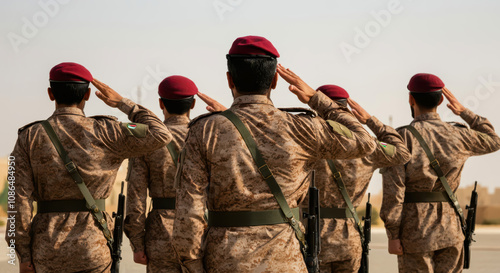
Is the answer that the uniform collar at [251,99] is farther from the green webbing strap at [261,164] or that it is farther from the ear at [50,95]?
the ear at [50,95]

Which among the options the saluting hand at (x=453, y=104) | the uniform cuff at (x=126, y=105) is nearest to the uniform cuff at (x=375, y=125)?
the saluting hand at (x=453, y=104)

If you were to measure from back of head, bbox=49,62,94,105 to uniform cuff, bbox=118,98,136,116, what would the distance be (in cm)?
46

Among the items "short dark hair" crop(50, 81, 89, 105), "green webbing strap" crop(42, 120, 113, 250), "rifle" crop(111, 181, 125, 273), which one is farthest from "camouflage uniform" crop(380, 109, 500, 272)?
"short dark hair" crop(50, 81, 89, 105)

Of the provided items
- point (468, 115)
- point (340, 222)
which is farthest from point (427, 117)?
point (340, 222)

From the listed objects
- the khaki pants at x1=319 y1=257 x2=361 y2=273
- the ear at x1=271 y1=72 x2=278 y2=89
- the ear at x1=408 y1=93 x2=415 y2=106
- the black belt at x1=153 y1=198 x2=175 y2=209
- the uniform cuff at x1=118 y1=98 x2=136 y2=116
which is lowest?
the khaki pants at x1=319 y1=257 x2=361 y2=273

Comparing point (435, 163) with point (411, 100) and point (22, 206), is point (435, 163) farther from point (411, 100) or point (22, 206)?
point (22, 206)

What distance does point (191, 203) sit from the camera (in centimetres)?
423

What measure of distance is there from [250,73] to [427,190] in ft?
12.5

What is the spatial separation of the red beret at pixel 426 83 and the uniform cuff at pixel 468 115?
0.64m

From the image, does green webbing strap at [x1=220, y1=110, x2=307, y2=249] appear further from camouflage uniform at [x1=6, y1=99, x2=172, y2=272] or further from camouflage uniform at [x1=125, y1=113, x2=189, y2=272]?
camouflage uniform at [x1=125, y1=113, x2=189, y2=272]

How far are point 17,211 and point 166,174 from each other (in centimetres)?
152

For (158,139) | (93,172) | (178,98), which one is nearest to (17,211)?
(93,172)

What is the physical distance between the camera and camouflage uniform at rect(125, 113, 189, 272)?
6.96 m

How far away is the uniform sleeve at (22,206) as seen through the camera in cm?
589
